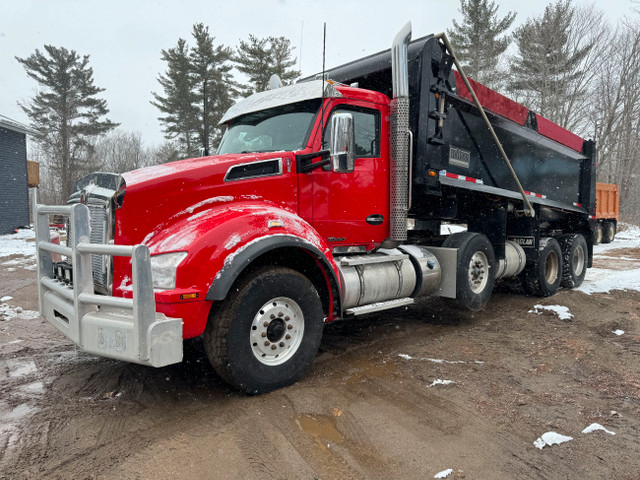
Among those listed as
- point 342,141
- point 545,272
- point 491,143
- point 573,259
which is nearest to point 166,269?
point 342,141

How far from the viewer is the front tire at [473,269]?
18.6 feet

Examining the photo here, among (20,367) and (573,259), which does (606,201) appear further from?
(20,367)

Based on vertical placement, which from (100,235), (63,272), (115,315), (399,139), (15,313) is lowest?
(15,313)

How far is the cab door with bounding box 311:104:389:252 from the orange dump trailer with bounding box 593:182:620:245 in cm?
2014

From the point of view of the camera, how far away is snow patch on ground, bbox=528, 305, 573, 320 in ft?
20.6

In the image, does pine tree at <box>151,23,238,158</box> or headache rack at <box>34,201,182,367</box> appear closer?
headache rack at <box>34,201,182,367</box>

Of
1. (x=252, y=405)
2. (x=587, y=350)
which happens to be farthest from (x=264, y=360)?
(x=587, y=350)

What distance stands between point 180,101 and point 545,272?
21.8m

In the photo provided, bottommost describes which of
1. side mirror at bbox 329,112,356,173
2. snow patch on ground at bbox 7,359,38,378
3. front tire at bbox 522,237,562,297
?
snow patch on ground at bbox 7,359,38,378

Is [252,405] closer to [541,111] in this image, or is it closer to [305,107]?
[305,107]

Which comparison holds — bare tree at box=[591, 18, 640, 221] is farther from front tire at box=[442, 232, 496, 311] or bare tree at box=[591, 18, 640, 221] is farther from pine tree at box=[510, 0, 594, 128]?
front tire at box=[442, 232, 496, 311]

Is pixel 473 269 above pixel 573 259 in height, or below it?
above

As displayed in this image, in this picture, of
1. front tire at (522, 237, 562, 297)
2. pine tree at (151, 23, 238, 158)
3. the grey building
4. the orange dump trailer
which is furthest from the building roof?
the orange dump trailer

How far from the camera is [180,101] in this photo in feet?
79.9
